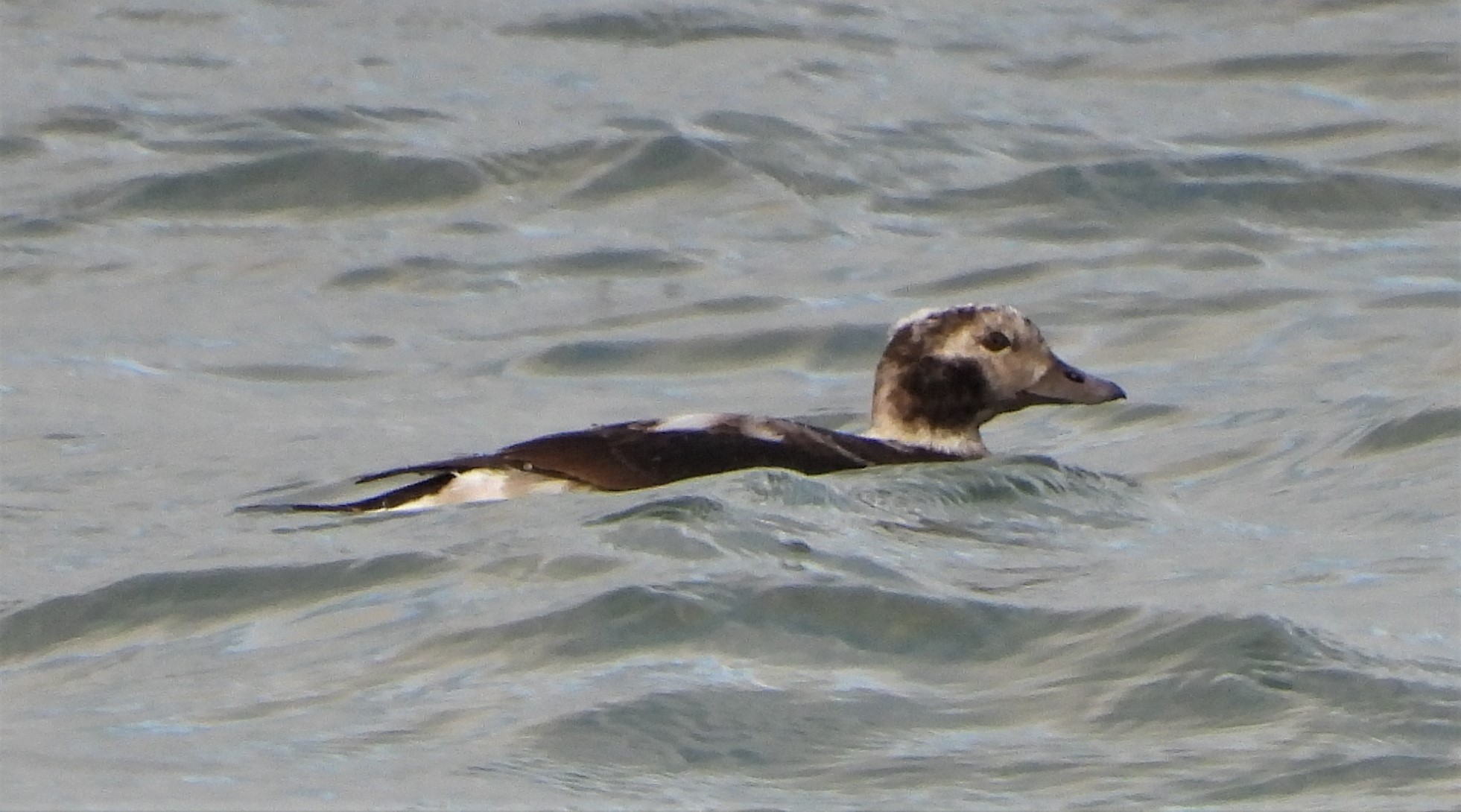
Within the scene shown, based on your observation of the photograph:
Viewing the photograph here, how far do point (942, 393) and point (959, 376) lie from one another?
Answer: 73mm

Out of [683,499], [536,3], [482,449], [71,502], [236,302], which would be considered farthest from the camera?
[536,3]

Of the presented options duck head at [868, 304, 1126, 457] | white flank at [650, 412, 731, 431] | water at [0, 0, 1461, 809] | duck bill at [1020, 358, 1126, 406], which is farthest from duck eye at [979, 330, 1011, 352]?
white flank at [650, 412, 731, 431]

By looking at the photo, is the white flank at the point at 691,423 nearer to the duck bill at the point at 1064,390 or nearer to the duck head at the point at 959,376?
the duck head at the point at 959,376

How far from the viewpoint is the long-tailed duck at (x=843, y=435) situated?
24.1 ft

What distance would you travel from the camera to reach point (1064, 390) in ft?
27.9

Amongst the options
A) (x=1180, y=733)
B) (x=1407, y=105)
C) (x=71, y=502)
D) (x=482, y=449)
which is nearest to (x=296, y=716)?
(x=1180, y=733)

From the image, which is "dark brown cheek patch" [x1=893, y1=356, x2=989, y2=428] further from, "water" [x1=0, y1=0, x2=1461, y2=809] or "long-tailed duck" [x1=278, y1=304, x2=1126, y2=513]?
"water" [x1=0, y1=0, x2=1461, y2=809]

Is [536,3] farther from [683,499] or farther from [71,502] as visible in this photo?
[683,499]

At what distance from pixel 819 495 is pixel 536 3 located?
909 cm

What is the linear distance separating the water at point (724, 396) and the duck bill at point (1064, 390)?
201 mm

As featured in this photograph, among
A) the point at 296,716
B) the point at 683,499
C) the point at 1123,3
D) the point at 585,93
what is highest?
the point at 1123,3

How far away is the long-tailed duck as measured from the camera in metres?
7.35

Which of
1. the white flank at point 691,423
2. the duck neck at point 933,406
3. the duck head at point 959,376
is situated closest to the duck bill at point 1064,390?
the duck head at point 959,376

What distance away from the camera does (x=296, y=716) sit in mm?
5633
